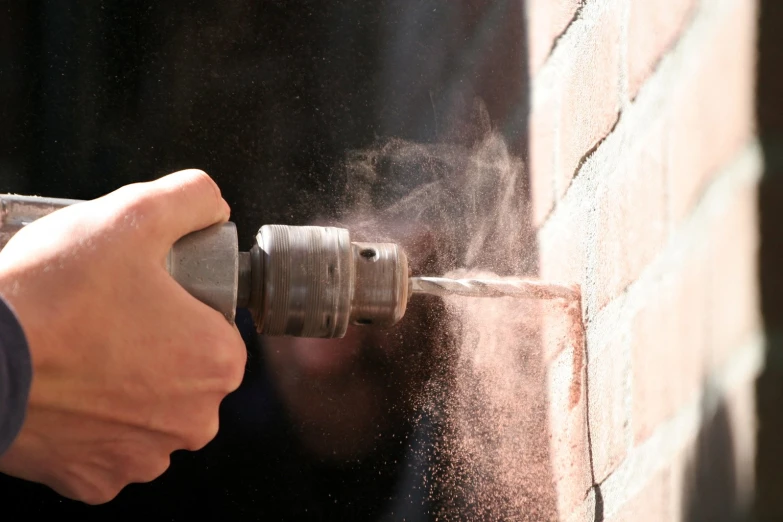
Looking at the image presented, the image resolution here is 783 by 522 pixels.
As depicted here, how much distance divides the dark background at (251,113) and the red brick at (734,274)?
1.32 ft

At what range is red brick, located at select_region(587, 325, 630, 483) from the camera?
26.2 inches

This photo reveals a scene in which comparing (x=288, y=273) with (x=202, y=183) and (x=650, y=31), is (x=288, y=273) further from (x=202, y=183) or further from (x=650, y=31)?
(x=650, y=31)

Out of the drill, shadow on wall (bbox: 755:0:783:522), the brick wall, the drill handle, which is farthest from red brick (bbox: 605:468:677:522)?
the drill handle

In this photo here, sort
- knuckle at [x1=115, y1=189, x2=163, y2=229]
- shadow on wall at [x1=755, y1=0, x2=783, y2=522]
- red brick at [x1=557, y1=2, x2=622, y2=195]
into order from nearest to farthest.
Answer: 1. shadow on wall at [x1=755, y1=0, x2=783, y2=522]
2. knuckle at [x1=115, y1=189, x2=163, y2=229]
3. red brick at [x1=557, y1=2, x2=622, y2=195]

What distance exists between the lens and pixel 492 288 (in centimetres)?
76

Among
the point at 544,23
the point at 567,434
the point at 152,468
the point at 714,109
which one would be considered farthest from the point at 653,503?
the point at 544,23

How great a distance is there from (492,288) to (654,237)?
18cm

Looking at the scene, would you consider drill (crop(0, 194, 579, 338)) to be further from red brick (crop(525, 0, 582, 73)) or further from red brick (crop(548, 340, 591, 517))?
red brick (crop(525, 0, 582, 73))

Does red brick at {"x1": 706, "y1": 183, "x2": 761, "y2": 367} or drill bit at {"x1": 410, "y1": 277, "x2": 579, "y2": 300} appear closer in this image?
red brick at {"x1": 706, "y1": 183, "x2": 761, "y2": 367}

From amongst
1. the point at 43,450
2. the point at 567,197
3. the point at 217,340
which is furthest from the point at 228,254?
the point at 567,197

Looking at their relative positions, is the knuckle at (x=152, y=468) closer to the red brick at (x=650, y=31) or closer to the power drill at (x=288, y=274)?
the power drill at (x=288, y=274)

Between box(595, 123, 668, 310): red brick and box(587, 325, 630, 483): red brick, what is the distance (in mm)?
40

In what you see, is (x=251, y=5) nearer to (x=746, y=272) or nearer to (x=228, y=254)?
(x=228, y=254)

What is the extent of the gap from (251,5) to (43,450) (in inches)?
22.0
